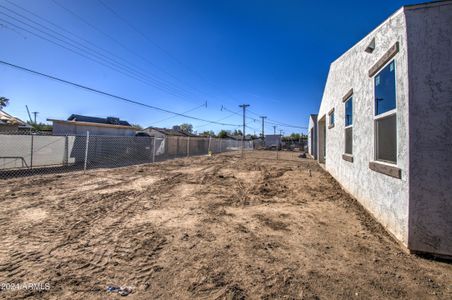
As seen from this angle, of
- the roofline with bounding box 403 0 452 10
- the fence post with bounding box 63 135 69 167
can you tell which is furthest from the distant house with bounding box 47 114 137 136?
the roofline with bounding box 403 0 452 10

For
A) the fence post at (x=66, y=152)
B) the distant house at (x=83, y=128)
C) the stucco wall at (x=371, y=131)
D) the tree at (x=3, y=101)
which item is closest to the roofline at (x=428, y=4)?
the stucco wall at (x=371, y=131)

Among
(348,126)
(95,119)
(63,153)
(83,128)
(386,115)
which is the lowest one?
(63,153)

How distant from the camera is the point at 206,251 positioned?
2861 millimetres

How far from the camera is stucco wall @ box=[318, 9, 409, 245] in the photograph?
299cm

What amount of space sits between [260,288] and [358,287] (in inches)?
39.0

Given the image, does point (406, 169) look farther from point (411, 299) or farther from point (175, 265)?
point (175, 265)

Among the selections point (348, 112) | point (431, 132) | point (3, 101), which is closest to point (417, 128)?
point (431, 132)

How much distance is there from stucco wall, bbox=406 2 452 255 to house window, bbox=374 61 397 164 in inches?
21.8

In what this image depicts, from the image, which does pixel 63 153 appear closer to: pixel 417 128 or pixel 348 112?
pixel 348 112

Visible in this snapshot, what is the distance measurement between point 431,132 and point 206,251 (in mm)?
3306

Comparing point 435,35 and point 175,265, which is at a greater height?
point 435,35

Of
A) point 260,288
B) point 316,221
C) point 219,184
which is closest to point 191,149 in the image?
point 219,184

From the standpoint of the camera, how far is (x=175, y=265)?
2520 mm

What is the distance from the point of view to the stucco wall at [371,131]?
2.99 metres
